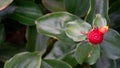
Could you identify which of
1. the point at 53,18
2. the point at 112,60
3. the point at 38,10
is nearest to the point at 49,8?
the point at 38,10

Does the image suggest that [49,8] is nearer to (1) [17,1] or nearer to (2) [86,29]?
(1) [17,1]

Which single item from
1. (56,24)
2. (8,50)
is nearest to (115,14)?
(56,24)

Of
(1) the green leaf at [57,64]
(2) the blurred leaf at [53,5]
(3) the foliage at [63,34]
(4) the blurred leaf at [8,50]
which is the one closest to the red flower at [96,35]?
(3) the foliage at [63,34]

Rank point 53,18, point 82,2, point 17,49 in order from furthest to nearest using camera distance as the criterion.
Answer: point 17,49 < point 82,2 < point 53,18

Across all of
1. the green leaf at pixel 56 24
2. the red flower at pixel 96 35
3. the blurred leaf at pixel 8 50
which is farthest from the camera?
the blurred leaf at pixel 8 50

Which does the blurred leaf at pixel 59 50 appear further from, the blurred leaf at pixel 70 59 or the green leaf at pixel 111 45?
the green leaf at pixel 111 45

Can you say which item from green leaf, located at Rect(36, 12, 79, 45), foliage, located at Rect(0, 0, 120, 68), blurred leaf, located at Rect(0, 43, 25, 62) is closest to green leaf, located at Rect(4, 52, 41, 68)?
foliage, located at Rect(0, 0, 120, 68)

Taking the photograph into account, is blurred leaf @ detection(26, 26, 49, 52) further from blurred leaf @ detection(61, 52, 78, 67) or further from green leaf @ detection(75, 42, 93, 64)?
green leaf @ detection(75, 42, 93, 64)
